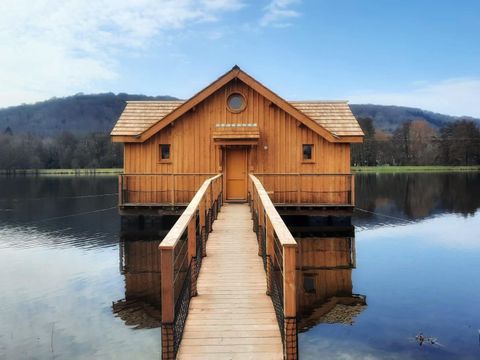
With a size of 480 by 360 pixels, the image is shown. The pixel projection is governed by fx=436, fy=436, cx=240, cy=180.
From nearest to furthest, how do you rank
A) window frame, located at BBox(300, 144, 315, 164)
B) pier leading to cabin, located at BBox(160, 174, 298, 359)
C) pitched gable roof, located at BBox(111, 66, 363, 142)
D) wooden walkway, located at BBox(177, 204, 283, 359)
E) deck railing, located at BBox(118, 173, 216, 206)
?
pier leading to cabin, located at BBox(160, 174, 298, 359) → wooden walkway, located at BBox(177, 204, 283, 359) → pitched gable roof, located at BBox(111, 66, 363, 142) → deck railing, located at BBox(118, 173, 216, 206) → window frame, located at BBox(300, 144, 315, 164)

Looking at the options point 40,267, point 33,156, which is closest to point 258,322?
point 40,267

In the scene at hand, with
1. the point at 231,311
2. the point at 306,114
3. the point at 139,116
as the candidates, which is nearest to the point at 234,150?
the point at 306,114

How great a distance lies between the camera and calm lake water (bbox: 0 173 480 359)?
7828 millimetres

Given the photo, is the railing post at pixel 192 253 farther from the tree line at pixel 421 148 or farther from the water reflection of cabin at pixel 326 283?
the tree line at pixel 421 148

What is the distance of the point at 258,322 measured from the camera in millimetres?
6395

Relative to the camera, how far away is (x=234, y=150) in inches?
782

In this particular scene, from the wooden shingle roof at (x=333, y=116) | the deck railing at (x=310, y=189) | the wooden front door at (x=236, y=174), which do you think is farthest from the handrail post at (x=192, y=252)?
the wooden shingle roof at (x=333, y=116)

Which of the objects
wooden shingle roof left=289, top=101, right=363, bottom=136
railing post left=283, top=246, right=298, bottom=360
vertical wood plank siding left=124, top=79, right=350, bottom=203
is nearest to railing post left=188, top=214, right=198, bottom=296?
railing post left=283, top=246, right=298, bottom=360

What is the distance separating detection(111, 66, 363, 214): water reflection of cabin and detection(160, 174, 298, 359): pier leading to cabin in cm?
924

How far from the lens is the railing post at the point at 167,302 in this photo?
5.19m

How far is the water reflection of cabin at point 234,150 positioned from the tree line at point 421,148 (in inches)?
2922

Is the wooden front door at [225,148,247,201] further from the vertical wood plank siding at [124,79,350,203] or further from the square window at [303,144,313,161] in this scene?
the square window at [303,144,313,161]

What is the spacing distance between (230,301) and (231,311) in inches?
17.0

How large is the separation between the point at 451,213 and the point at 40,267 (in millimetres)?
21969
